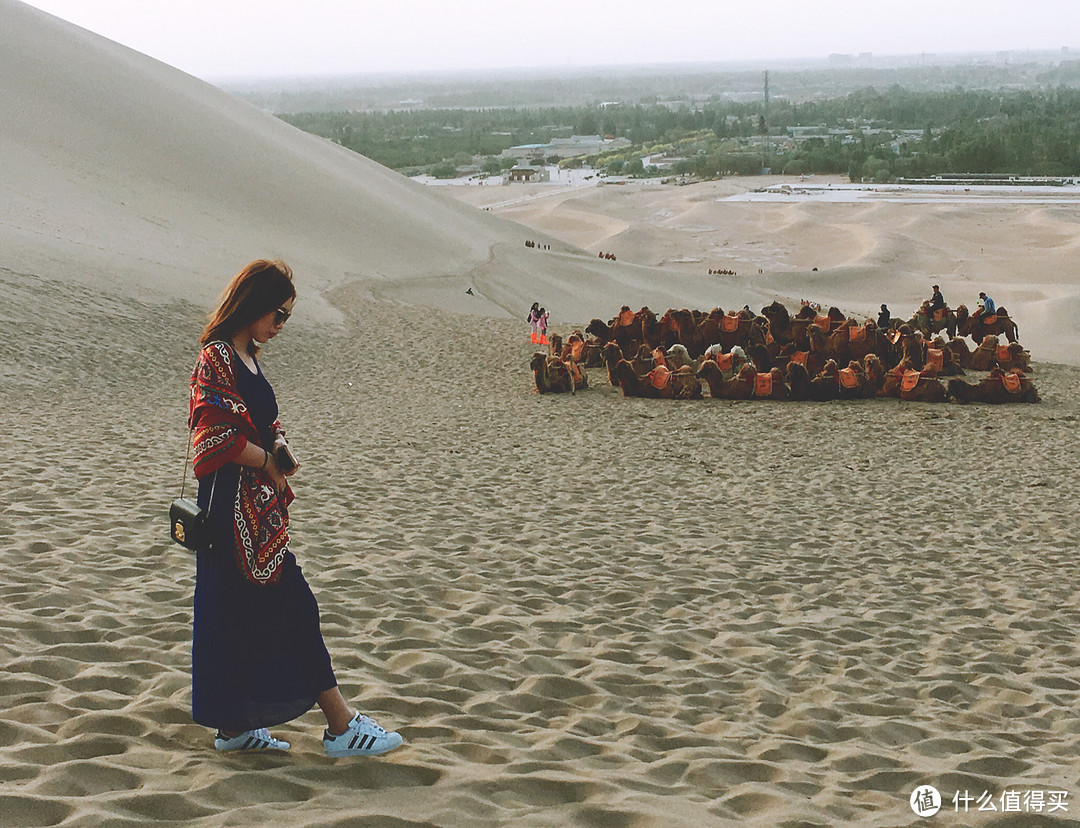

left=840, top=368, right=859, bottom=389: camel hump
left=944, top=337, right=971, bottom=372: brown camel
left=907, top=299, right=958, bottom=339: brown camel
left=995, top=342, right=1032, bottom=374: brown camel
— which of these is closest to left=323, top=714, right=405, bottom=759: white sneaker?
left=840, top=368, right=859, bottom=389: camel hump

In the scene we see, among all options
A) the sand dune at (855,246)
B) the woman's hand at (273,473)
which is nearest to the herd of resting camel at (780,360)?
the sand dune at (855,246)

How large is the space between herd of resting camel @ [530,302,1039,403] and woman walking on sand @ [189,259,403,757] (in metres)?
11.6

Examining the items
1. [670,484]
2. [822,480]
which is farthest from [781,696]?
[822,480]

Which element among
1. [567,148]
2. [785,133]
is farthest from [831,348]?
[785,133]

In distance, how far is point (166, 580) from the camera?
6.06m

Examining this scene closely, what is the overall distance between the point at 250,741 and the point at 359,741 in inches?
14.4

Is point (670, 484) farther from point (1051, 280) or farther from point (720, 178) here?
point (720, 178)

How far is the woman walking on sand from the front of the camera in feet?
11.7

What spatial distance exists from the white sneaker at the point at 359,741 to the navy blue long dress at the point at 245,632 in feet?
0.63

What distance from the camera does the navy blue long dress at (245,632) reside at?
3.60m

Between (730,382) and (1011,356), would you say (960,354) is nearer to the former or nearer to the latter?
(1011,356)

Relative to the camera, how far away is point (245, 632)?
11.9ft

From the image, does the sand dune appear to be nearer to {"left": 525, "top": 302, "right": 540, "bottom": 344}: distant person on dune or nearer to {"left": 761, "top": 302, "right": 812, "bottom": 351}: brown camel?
{"left": 761, "top": 302, "right": 812, "bottom": 351}: brown camel

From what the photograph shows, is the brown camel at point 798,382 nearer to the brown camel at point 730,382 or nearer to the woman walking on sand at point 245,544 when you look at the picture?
the brown camel at point 730,382
